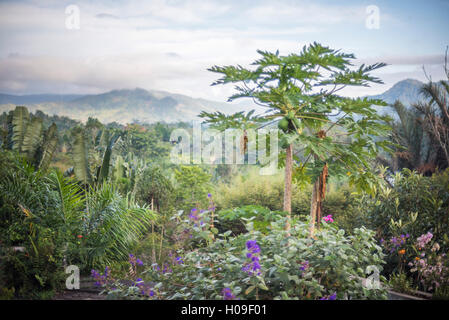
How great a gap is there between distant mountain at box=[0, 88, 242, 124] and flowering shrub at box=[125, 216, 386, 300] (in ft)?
30.0

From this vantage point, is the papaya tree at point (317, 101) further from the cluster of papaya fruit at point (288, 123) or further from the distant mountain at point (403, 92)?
the distant mountain at point (403, 92)

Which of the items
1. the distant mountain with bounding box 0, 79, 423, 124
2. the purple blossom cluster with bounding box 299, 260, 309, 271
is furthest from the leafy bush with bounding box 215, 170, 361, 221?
the distant mountain with bounding box 0, 79, 423, 124

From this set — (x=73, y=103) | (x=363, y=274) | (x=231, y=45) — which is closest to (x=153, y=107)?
(x=73, y=103)

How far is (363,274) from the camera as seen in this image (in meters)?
2.28

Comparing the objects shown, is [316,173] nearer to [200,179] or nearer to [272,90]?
[272,90]

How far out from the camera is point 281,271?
194 cm

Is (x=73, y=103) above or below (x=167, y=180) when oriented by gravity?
above

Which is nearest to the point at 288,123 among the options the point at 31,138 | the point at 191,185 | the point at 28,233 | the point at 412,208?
the point at 412,208

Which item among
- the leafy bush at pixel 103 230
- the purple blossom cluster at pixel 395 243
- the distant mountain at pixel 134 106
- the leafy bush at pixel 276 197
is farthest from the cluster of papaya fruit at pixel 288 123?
the distant mountain at pixel 134 106

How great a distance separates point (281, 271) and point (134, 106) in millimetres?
12623

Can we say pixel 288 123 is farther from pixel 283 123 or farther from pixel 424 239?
pixel 424 239

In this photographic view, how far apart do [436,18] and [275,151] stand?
2.25 m

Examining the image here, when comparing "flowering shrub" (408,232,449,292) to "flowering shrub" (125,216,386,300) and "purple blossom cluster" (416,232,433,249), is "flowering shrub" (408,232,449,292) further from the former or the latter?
"flowering shrub" (125,216,386,300)

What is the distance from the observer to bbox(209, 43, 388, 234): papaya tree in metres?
2.42
